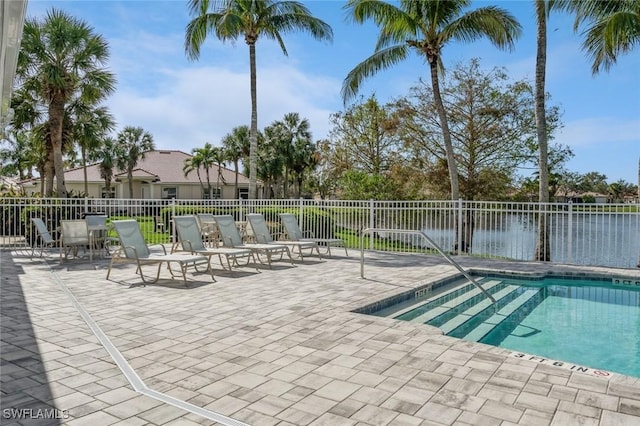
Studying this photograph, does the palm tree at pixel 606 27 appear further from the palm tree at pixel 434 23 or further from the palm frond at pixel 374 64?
the palm frond at pixel 374 64

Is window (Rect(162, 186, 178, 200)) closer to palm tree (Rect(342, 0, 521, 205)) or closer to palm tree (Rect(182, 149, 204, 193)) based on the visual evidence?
palm tree (Rect(182, 149, 204, 193))

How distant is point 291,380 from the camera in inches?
148

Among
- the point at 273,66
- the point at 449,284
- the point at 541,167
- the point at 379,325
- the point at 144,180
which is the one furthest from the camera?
the point at 144,180

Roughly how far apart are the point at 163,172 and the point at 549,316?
36.8 meters

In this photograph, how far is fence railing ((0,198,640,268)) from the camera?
11.0m

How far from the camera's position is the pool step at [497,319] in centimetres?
604

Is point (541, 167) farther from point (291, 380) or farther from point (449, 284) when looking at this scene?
point (291, 380)

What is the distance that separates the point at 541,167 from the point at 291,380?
1113cm

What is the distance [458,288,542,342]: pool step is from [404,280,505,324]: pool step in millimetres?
488

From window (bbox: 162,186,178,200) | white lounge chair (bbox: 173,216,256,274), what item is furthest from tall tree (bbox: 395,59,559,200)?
window (bbox: 162,186,178,200)

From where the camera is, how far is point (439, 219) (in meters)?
13.1

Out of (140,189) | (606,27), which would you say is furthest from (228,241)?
(140,189)

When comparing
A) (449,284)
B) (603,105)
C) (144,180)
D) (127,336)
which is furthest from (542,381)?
(144,180)

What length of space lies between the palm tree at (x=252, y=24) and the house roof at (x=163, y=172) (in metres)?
22.2
